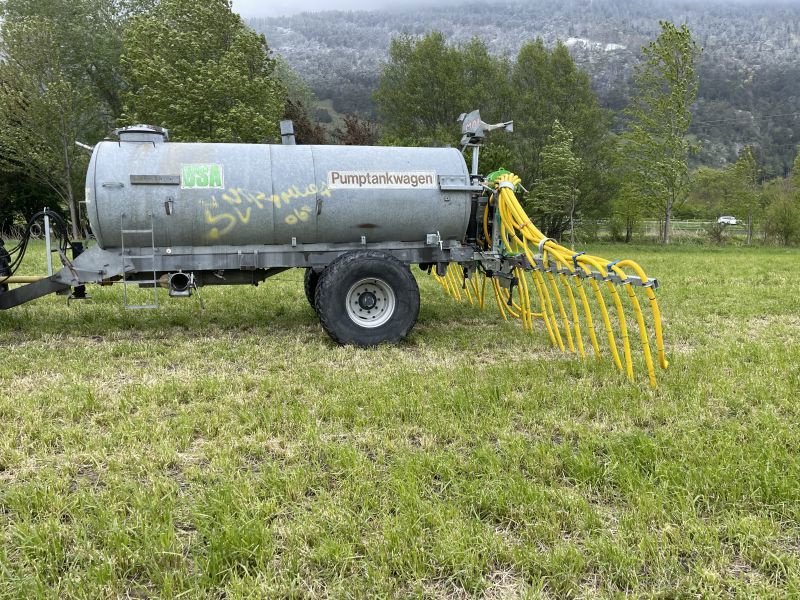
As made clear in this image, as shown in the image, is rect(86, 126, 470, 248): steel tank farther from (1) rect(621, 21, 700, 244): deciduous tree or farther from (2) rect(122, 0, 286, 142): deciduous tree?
(1) rect(621, 21, 700, 244): deciduous tree

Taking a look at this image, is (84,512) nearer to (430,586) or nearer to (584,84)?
(430,586)

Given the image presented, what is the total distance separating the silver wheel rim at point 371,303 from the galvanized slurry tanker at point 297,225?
16mm

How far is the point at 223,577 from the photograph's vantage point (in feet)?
8.16

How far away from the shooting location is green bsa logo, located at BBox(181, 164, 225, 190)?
20.7ft

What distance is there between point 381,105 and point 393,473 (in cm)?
3169

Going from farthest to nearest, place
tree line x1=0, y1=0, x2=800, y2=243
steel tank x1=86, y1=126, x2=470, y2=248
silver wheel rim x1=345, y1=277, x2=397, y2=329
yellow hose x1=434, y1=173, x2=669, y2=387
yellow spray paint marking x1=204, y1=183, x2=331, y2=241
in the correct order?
tree line x1=0, y1=0, x2=800, y2=243 → silver wheel rim x1=345, y1=277, x2=397, y2=329 → yellow spray paint marking x1=204, y1=183, x2=331, y2=241 → steel tank x1=86, y1=126, x2=470, y2=248 → yellow hose x1=434, y1=173, x2=669, y2=387

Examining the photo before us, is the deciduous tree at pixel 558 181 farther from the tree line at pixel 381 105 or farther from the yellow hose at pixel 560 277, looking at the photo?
the yellow hose at pixel 560 277

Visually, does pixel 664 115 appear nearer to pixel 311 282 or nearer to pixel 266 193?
pixel 311 282

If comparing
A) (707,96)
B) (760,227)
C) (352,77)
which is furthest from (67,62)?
(707,96)

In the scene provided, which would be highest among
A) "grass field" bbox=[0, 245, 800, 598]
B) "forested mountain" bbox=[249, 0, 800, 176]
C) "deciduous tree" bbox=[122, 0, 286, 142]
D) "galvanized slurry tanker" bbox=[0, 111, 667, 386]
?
"forested mountain" bbox=[249, 0, 800, 176]

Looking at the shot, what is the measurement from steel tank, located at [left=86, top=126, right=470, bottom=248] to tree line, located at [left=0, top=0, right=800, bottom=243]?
1510 centimetres

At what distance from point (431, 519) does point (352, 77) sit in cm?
15332

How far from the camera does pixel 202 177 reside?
634 centimetres

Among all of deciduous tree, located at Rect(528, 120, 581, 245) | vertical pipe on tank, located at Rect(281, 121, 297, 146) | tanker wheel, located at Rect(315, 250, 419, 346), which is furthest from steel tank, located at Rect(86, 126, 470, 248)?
deciduous tree, located at Rect(528, 120, 581, 245)
